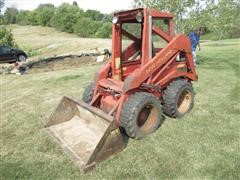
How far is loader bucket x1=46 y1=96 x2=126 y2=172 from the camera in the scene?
5090mm

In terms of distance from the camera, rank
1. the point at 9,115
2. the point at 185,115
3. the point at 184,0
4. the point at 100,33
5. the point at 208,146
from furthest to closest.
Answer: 1. the point at 100,33
2. the point at 184,0
3. the point at 9,115
4. the point at 185,115
5. the point at 208,146

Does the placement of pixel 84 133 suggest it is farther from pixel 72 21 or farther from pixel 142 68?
pixel 72 21

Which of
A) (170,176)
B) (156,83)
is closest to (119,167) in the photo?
(170,176)

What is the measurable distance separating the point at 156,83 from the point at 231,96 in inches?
122

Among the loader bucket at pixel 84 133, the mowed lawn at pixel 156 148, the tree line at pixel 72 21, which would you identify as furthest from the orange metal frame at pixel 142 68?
the tree line at pixel 72 21

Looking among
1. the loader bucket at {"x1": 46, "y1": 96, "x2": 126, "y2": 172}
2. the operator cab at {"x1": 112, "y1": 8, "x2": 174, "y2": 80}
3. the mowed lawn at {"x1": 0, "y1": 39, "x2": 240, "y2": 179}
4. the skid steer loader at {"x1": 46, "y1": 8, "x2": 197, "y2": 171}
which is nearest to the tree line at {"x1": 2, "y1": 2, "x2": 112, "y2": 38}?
the mowed lawn at {"x1": 0, "y1": 39, "x2": 240, "y2": 179}

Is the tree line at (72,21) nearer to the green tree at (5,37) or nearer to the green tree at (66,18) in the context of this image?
the green tree at (66,18)

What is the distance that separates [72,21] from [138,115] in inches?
2006

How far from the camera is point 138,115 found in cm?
586

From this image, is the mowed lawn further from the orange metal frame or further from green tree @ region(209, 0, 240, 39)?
green tree @ region(209, 0, 240, 39)

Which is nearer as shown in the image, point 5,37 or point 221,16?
point 221,16

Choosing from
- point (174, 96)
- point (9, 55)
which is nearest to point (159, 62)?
point (174, 96)

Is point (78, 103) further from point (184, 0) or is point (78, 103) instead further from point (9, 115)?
point (184, 0)

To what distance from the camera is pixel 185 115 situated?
23.1 ft
